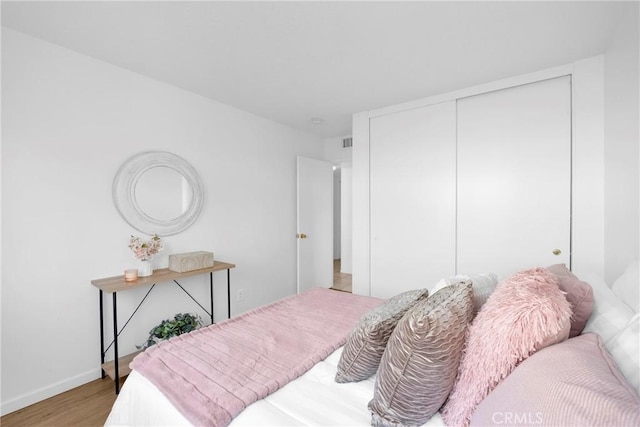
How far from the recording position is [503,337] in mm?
818

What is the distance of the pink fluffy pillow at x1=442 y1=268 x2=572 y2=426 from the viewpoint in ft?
2.60

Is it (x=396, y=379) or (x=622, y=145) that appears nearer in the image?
(x=396, y=379)

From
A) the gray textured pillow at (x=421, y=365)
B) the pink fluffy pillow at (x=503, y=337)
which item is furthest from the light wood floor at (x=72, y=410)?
the pink fluffy pillow at (x=503, y=337)

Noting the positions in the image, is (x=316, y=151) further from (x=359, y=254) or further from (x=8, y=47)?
(x=8, y=47)

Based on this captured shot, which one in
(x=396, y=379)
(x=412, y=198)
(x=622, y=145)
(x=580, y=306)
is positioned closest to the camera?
(x=396, y=379)

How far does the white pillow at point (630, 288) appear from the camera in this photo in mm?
1023

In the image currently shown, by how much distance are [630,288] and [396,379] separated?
101 cm

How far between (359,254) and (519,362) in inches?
106

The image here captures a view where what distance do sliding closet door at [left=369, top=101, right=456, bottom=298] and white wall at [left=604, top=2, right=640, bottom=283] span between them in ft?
3.65

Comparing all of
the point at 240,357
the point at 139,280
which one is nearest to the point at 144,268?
the point at 139,280

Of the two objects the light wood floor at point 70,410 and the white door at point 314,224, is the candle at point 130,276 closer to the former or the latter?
the light wood floor at point 70,410

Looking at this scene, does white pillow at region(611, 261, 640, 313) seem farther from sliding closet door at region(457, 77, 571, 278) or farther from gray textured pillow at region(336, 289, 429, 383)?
sliding closet door at region(457, 77, 571, 278)

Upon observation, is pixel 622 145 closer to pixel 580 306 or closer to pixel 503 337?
pixel 580 306

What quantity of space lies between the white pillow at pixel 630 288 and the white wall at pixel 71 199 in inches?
121
